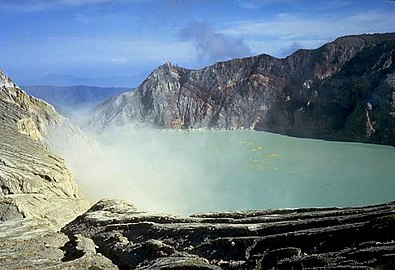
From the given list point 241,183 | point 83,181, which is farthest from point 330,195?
point 83,181

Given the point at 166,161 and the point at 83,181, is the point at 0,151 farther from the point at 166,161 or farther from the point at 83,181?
the point at 166,161

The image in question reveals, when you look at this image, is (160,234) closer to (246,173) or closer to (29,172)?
(29,172)

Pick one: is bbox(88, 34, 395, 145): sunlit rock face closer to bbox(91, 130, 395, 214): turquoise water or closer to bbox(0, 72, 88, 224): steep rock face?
bbox(91, 130, 395, 214): turquoise water

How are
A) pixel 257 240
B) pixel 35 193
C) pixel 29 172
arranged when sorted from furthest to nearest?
pixel 29 172, pixel 35 193, pixel 257 240

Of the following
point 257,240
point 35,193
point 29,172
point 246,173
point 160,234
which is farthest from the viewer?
point 246,173

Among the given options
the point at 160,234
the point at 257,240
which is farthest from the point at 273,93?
the point at 257,240

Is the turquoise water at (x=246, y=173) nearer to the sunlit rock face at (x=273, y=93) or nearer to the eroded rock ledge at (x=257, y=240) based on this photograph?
the sunlit rock face at (x=273, y=93)
